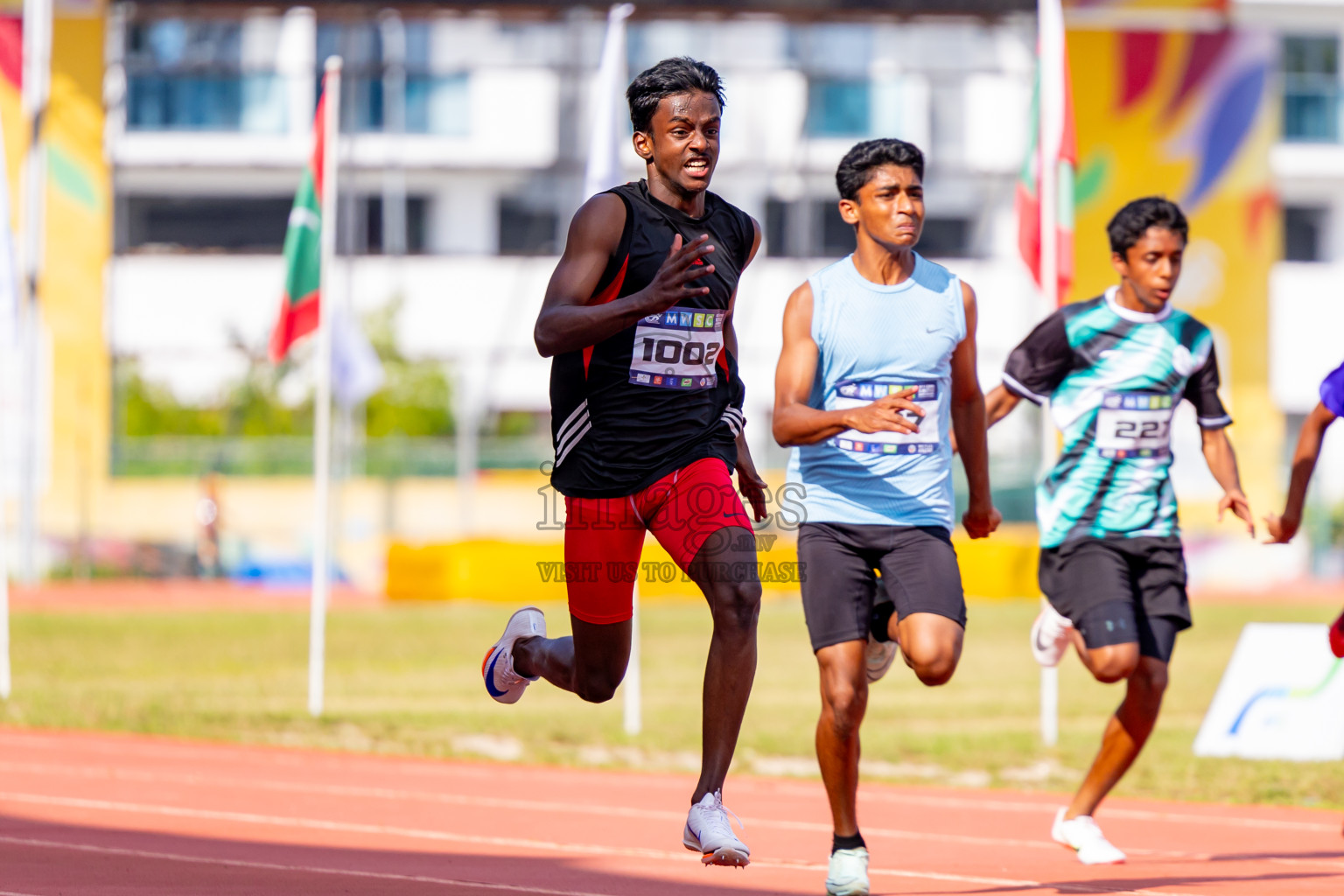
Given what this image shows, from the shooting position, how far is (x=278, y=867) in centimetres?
682

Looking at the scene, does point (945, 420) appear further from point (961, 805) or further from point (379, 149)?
point (379, 149)

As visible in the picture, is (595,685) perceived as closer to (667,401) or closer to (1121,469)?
(667,401)

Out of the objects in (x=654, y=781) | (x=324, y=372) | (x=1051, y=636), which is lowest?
(x=654, y=781)

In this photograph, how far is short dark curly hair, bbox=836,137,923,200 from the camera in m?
6.23

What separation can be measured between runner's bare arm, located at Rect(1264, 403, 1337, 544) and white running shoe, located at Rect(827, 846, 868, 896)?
2.10 metres

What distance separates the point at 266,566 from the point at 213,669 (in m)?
17.2

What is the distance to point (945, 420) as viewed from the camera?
6.28 meters

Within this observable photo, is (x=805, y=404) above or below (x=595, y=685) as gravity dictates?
above

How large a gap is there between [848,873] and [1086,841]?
65.1 inches

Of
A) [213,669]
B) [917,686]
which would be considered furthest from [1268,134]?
[213,669]

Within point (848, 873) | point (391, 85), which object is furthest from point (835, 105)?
point (848, 873)

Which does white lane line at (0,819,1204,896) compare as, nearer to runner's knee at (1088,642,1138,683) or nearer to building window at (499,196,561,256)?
runner's knee at (1088,642,1138,683)

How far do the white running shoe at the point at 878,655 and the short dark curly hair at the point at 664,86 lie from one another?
6.38ft

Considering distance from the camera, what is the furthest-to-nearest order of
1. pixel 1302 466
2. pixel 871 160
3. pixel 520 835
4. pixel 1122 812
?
pixel 1122 812
pixel 520 835
pixel 1302 466
pixel 871 160
